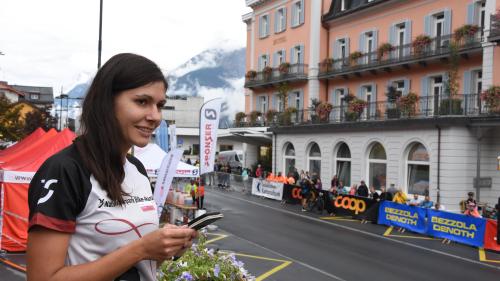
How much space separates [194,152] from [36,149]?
6852 cm

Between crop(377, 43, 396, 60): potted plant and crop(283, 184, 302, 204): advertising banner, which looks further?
crop(377, 43, 396, 60): potted plant

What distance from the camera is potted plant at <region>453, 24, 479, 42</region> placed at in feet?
86.3

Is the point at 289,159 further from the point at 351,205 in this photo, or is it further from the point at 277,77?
the point at 351,205

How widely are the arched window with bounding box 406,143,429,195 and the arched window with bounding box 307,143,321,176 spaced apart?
8518 mm

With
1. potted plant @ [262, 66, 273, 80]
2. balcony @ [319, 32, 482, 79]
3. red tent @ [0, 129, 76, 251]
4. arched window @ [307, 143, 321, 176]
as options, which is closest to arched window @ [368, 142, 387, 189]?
arched window @ [307, 143, 321, 176]

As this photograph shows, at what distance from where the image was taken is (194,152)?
8250 centimetres

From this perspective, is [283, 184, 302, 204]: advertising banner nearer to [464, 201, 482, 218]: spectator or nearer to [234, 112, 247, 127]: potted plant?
[464, 201, 482, 218]: spectator

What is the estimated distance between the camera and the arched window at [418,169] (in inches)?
1056

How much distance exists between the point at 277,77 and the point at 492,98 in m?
20.9

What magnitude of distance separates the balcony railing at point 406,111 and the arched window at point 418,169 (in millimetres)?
1822

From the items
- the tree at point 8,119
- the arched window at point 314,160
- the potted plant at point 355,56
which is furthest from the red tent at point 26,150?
the potted plant at point 355,56

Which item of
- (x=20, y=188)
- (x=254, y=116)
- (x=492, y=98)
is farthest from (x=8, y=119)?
(x=254, y=116)

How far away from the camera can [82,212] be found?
1.82 m

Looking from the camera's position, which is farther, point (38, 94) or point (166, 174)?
point (38, 94)
